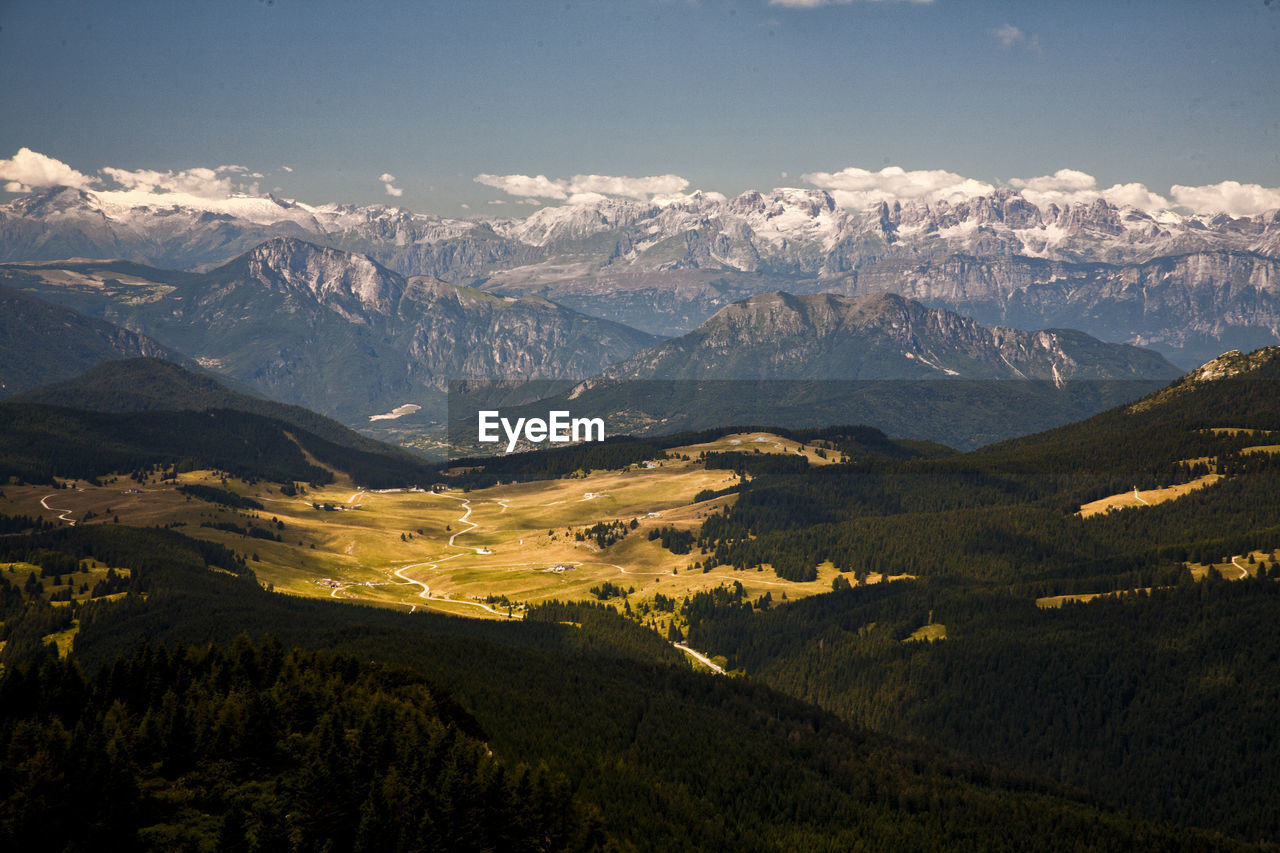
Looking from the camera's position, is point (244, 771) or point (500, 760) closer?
point (244, 771)

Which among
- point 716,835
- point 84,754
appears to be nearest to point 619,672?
point 716,835

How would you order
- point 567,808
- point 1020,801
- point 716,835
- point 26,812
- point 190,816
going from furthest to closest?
point 1020,801 < point 716,835 < point 567,808 < point 190,816 < point 26,812

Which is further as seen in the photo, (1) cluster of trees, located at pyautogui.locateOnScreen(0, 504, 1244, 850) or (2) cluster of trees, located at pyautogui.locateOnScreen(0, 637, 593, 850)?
(1) cluster of trees, located at pyautogui.locateOnScreen(0, 504, 1244, 850)

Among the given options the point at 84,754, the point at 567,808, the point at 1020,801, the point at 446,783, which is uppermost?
the point at 84,754

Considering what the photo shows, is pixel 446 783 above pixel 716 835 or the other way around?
above

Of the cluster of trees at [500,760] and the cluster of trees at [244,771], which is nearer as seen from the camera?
the cluster of trees at [244,771]

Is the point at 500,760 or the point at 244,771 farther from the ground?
the point at 244,771

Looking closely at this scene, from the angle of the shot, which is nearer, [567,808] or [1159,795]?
[567,808]

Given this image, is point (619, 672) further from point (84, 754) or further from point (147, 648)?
point (84, 754)

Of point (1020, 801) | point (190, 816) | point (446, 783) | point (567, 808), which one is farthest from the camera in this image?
point (1020, 801)

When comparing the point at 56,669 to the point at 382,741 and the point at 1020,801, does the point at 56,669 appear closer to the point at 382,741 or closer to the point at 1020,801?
the point at 382,741
